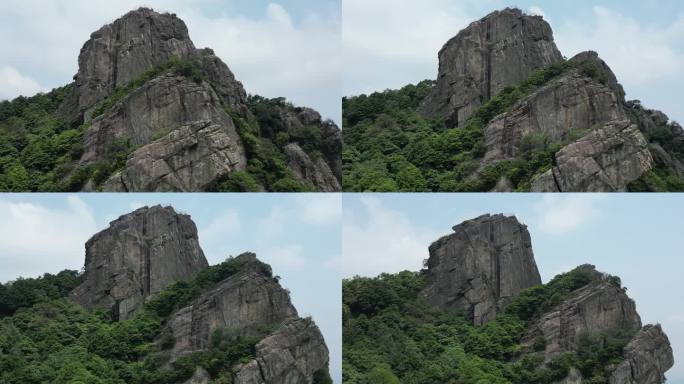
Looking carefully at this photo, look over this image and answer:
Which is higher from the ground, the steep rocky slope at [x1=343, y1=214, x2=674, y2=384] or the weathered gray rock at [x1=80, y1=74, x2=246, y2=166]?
the weathered gray rock at [x1=80, y1=74, x2=246, y2=166]

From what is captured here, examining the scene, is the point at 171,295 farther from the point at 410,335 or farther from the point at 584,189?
the point at 584,189

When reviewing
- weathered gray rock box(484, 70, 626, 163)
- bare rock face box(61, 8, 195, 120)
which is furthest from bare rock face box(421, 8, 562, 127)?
bare rock face box(61, 8, 195, 120)

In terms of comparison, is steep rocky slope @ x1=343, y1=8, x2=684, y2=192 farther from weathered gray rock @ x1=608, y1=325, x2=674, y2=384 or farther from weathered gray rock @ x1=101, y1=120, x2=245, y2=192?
weathered gray rock @ x1=608, y1=325, x2=674, y2=384

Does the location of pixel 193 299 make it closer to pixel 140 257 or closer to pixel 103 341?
pixel 140 257

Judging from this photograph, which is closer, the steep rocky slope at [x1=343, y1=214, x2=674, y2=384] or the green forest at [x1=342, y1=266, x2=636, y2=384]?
the green forest at [x1=342, y1=266, x2=636, y2=384]

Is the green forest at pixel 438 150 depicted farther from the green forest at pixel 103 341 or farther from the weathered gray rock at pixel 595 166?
the green forest at pixel 103 341
